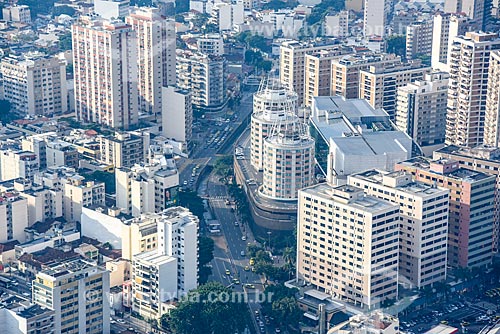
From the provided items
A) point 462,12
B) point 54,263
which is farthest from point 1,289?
point 462,12

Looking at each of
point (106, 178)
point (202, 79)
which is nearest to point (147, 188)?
point (106, 178)

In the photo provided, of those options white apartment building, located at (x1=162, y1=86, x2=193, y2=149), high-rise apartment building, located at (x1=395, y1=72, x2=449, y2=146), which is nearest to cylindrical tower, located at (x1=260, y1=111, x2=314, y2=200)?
high-rise apartment building, located at (x1=395, y1=72, x2=449, y2=146)

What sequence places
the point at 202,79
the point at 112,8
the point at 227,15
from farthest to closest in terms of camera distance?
the point at 227,15 < the point at 112,8 < the point at 202,79

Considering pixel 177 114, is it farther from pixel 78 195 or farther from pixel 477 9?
pixel 477 9

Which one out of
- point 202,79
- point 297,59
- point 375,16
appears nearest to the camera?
point 297,59

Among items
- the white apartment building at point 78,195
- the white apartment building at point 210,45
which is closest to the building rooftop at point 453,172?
the white apartment building at point 78,195

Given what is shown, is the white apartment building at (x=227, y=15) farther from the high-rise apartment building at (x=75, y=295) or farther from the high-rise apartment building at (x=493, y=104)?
the high-rise apartment building at (x=75, y=295)
